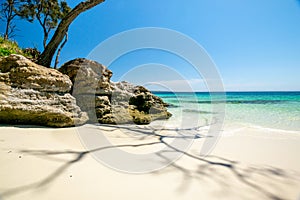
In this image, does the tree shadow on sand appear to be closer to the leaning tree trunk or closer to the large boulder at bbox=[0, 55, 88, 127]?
the large boulder at bbox=[0, 55, 88, 127]

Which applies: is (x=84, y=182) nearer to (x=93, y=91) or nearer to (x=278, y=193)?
(x=278, y=193)

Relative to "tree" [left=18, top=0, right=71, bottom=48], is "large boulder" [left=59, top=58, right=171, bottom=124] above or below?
below

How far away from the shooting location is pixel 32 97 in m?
2.82

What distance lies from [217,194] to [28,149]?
1980 mm

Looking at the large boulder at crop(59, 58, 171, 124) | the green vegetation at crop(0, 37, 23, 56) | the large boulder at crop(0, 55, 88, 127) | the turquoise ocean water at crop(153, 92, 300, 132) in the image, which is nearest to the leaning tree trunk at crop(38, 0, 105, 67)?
the large boulder at crop(59, 58, 171, 124)

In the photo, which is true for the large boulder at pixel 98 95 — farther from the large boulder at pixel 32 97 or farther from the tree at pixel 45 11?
the tree at pixel 45 11

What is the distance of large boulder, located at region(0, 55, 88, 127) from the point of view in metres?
2.58

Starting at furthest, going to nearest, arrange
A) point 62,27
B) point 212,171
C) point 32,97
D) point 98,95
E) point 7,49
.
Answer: point 7,49
point 62,27
point 98,95
point 32,97
point 212,171

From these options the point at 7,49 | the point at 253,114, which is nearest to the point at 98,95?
the point at 7,49

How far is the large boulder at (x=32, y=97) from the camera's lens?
8.46 ft

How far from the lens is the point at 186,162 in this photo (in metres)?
1.89

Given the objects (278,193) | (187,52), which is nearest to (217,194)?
(278,193)

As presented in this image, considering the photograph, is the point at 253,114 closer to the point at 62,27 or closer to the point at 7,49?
the point at 62,27

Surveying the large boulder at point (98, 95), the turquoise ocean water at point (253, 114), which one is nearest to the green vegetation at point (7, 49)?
the large boulder at point (98, 95)
